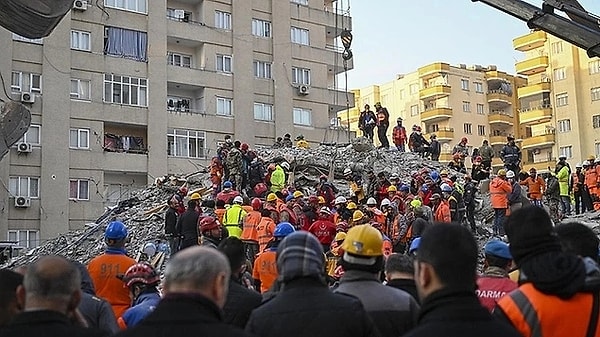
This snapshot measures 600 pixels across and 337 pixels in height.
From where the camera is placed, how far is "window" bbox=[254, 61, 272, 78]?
1833 inches

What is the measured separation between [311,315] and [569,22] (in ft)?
36.9

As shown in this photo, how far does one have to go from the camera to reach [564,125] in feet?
203

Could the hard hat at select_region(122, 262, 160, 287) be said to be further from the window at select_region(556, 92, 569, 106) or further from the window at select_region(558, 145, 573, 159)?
the window at select_region(556, 92, 569, 106)

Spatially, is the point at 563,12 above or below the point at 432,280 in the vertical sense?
above

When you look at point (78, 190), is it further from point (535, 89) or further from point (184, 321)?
point (535, 89)

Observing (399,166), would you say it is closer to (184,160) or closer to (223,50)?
(184,160)

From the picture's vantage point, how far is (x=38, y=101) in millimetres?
37125

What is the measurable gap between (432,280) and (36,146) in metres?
36.0

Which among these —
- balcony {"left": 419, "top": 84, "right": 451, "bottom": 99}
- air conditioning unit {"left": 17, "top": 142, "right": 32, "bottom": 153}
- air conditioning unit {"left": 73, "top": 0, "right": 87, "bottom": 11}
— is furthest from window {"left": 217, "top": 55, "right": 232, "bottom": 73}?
balcony {"left": 419, "top": 84, "right": 451, "bottom": 99}

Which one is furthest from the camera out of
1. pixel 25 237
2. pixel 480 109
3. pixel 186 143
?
pixel 480 109

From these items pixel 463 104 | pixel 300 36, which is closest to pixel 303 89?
pixel 300 36

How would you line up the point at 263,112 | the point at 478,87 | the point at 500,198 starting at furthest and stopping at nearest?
the point at 478,87 → the point at 263,112 → the point at 500,198

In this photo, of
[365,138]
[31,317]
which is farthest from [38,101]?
[31,317]

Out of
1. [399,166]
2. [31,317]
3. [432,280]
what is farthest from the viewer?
[399,166]
